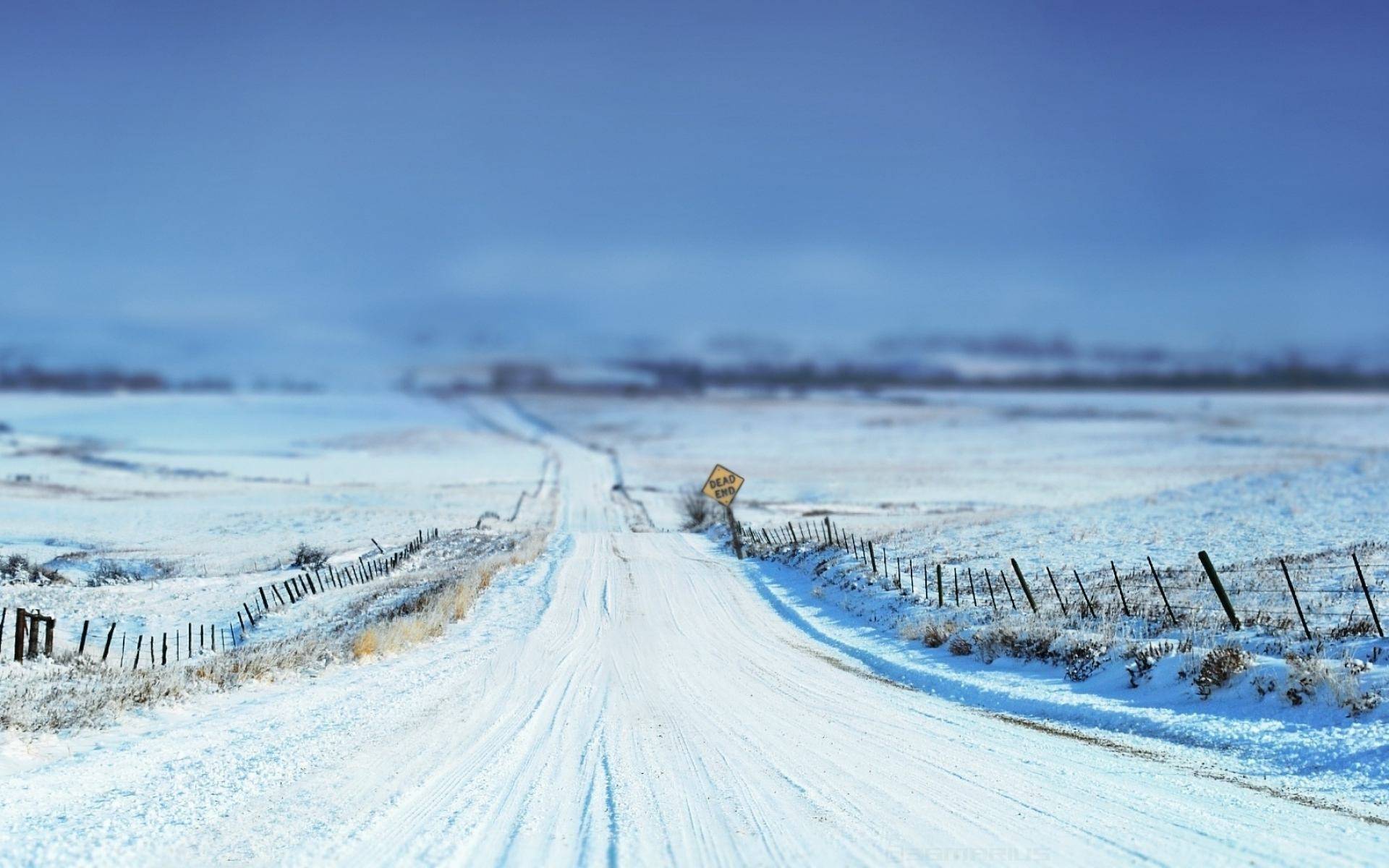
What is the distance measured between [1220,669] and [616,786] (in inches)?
309

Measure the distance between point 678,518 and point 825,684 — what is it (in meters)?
34.6

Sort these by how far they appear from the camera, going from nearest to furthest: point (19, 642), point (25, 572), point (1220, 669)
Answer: point (1220, 669) < point (19, 642) < point (25, 572)

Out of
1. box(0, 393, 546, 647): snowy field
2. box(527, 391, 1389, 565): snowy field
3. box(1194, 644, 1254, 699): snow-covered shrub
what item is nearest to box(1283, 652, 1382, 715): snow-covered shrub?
box(1194, 644, 1254, 699): snow-covered shrub

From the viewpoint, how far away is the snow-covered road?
292 inches

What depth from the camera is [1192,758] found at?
10383 mm

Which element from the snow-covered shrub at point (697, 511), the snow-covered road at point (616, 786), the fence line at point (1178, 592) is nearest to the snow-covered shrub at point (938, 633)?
the fence line at point (1178, 592)

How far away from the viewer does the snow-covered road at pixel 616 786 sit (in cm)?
742

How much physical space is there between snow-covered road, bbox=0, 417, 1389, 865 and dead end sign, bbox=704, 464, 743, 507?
891 inches

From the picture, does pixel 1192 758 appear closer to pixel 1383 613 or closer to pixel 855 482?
pixel 1383 613

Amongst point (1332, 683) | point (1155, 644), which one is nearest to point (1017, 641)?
point (1155, 644)

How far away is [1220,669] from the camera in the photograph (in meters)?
12.4

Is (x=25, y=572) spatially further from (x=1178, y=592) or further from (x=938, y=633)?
(x=1178, y=592)

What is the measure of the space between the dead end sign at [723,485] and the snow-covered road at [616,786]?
22625 mm

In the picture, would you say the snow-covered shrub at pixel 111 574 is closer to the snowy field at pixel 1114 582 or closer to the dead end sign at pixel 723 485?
the dead end sign at pixel 723 485
